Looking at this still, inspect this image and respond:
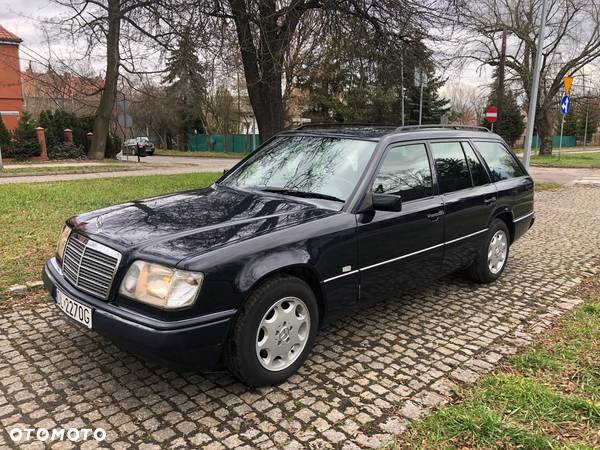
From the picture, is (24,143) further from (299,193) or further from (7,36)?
(299,193)

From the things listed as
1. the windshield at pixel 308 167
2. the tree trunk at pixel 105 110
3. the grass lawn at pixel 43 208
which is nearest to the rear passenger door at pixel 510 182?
the windshield at pixel 308 167

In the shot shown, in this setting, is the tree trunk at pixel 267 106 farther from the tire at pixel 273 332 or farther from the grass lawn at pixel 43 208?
the tire at pixel 273 332

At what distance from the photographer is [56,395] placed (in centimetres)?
307

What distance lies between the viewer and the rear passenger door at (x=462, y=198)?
4.52 meters

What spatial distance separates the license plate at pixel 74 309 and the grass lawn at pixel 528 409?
194 cm

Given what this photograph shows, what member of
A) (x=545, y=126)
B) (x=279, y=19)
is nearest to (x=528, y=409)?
(x=279, y=19)

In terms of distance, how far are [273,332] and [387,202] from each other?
4.04 ft

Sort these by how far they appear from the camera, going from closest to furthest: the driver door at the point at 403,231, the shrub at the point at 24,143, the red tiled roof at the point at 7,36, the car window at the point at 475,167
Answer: the driver door at the point at 403,231
the car window at the point at 475,167
the shrub at the point at 24,143
the red tiled roof at the point at 7,36

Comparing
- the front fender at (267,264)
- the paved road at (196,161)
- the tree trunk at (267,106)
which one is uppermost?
the tree trunk at (267,106)

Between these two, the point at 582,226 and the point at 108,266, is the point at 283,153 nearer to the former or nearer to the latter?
the point at 108,266

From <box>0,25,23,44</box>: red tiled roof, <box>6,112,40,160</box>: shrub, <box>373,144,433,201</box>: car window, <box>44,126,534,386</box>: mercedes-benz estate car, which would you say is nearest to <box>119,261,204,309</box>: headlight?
<box>44,126,534,386</box>: mercedes-benz estate car

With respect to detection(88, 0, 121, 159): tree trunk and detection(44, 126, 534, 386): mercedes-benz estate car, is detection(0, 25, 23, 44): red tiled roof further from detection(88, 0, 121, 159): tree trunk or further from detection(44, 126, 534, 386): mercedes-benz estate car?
detection(44, 126, 534, 386): mercedes-benz estate car

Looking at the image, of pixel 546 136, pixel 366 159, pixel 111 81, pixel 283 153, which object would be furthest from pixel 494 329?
pixel 546 136

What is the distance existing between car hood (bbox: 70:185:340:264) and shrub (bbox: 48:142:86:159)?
82.0 feet
